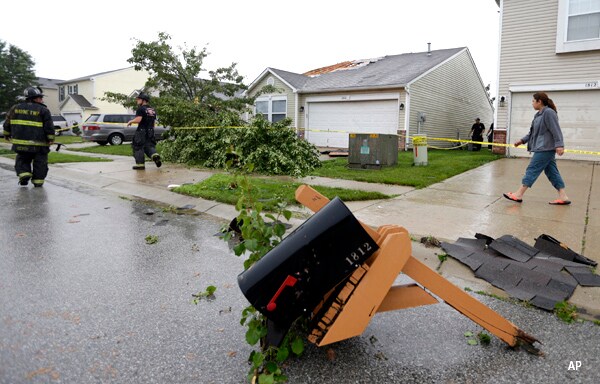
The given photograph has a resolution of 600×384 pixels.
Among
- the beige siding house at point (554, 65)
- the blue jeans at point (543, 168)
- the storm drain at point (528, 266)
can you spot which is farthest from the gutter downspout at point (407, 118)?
the storm drain at point (528, 266)

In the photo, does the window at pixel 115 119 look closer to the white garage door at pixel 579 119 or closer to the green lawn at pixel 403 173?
the green lawn at pixel 403 173

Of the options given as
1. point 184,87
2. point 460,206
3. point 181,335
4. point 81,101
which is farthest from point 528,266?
point 81,101

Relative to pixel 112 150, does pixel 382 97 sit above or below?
above

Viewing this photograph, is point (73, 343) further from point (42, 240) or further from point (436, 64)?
point (436, 64)

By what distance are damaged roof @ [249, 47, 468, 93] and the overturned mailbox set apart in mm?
17116

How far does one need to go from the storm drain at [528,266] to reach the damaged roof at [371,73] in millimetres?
14960

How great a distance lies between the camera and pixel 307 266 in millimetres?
2154

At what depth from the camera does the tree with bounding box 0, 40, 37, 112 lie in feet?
162

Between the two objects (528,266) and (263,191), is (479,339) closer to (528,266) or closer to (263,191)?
(528,266)

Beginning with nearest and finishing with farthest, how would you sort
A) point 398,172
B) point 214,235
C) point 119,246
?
point 119,246
point 214,235
point 398,172

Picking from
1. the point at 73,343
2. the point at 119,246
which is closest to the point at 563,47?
the point at 119,246

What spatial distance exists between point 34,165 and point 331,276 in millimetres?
8395

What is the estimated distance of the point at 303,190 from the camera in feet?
8.30

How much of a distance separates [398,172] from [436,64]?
12.4 metres
